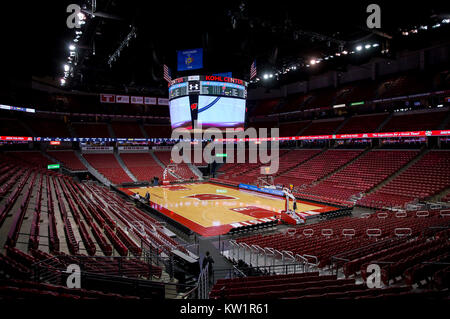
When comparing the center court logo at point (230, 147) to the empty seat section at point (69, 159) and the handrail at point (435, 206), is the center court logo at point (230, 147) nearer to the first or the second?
the empty seat section at point (69, 159)

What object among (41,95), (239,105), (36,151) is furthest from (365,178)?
(41,95)

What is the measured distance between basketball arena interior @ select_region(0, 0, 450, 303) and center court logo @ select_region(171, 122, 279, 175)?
32 centimetres

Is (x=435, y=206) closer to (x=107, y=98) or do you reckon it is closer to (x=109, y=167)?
(x=109, y=167)

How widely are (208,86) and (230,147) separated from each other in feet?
71.2

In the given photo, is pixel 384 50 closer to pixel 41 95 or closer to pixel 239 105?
pixel 239 105

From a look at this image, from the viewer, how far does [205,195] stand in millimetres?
26797

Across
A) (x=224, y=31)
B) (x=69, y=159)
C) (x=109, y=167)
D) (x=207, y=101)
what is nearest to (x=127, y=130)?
(x=109, y=167)

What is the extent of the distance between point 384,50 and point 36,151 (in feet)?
128

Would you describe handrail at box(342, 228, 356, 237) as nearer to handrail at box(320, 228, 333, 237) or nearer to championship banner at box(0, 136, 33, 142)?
handrail at box(320, 228, 333, 237)

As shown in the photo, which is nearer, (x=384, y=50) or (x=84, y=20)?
(x=84, y=20)

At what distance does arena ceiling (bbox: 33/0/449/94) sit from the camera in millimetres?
15766

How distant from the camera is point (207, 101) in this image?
23016 millimetres

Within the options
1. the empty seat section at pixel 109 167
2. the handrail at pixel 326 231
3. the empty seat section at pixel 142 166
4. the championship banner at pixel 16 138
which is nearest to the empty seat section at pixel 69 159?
the empty seat section at pixel 109 167
